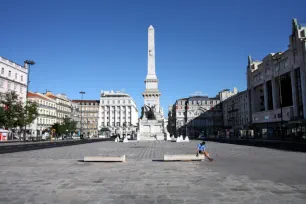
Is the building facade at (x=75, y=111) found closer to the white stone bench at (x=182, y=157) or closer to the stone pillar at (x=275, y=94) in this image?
the stone pillar at (x=275, y=94)

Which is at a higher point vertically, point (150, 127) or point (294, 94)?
point (294, 94)

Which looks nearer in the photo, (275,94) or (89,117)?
(275,94)

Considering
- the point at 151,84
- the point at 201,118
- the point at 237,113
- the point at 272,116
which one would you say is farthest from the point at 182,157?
the point at 201,118

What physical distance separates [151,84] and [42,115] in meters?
45.9

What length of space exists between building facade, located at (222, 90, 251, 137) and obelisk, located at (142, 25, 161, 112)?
39.3m

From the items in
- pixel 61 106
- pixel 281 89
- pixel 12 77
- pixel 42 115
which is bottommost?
pixel 42 115

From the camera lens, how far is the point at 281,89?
59.6 m

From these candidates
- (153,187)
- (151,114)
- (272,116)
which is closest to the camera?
(153,187)

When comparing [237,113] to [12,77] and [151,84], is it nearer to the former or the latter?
[151,84]

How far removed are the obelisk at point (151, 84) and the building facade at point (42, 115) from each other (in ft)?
133

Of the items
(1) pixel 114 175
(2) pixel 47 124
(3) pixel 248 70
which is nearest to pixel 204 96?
(3) pixel 248 70

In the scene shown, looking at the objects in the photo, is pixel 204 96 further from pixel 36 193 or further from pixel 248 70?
pixel 36 193

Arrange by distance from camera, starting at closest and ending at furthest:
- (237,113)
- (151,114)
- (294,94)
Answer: (151,114)
(294,94)
(237,113)

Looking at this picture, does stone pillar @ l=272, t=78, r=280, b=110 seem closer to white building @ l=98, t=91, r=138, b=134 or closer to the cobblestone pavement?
the cobblestone pavement
